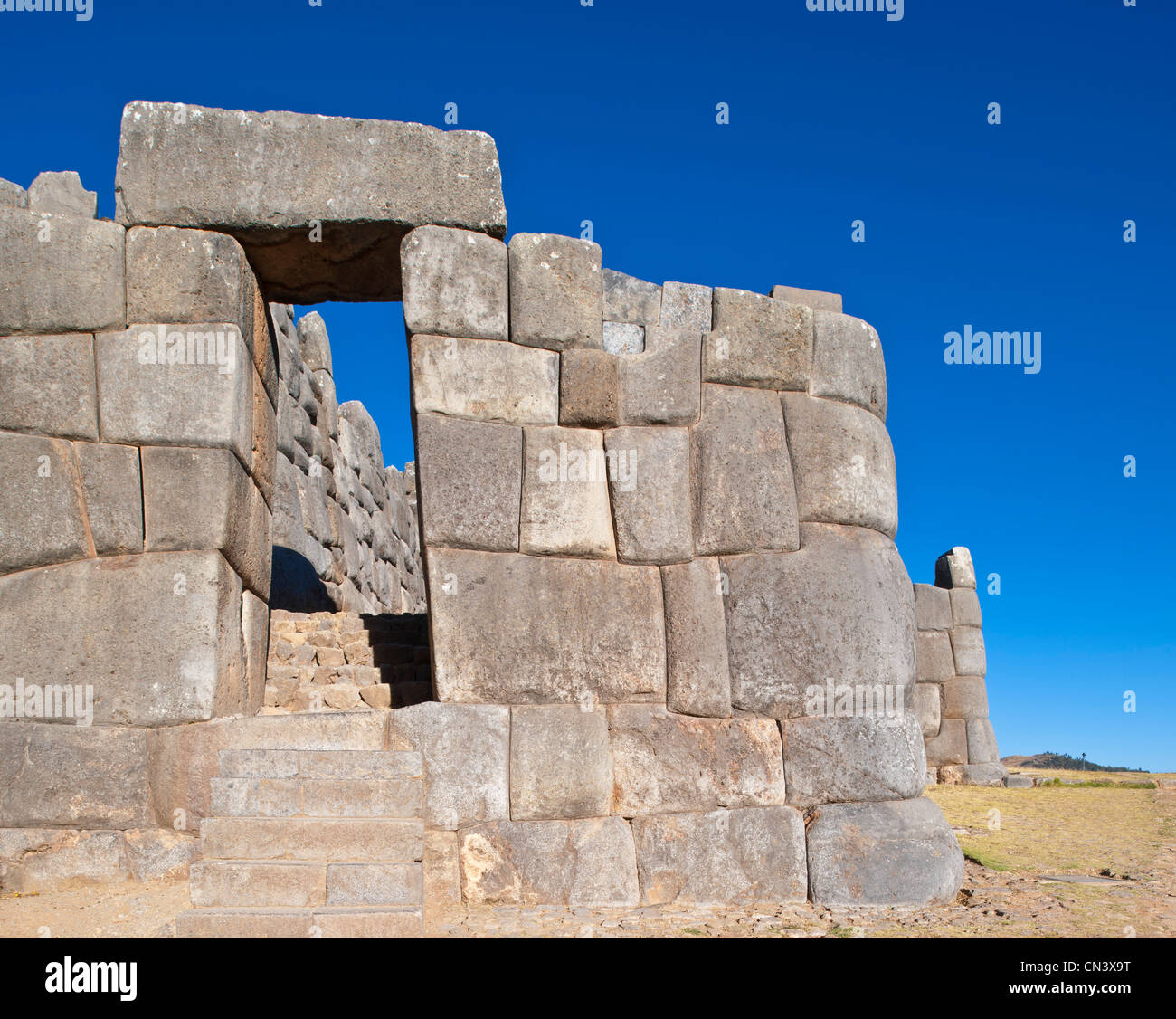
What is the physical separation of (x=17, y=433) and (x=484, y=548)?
2.43 meters

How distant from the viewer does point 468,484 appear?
5273 millimetres

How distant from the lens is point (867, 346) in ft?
19.9

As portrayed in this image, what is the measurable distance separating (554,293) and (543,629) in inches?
72.3

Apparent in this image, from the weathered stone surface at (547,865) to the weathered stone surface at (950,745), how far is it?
8.78 m

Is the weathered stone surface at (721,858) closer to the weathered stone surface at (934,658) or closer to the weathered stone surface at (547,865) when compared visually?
the weathered stone surface at (547,865)

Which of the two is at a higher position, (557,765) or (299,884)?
(557,765)

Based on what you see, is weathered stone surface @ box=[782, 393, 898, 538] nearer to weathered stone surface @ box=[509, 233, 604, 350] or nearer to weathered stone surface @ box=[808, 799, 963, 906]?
weathered stone surface @ box=[509, 233, 604, 350]

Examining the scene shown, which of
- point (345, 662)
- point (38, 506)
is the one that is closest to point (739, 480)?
point (345, 662)

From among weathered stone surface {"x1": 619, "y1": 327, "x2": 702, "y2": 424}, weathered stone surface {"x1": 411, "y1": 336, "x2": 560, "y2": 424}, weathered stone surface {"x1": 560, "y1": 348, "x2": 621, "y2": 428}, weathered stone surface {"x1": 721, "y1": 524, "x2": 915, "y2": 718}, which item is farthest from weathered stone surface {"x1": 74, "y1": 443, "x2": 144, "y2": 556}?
weathered stone surface {"x1": 721, "y1": 524, "x2": 915, "y2": 718}

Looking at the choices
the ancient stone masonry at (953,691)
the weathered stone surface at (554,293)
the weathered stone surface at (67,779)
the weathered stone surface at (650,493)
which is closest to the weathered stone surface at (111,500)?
the weathered stone surface at (67,779)

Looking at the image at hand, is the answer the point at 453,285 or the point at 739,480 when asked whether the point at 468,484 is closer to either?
the point at 453,285

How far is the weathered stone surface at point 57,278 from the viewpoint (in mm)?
5211

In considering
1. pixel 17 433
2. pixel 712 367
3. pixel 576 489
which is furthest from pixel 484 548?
pixel 17 433

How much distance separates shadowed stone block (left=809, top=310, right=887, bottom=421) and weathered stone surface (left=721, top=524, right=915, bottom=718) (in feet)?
2.77
